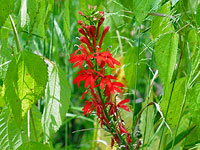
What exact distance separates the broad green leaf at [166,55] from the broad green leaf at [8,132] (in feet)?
1.02

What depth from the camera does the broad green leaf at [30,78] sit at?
0.54 meters

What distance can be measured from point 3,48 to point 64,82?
15 cm

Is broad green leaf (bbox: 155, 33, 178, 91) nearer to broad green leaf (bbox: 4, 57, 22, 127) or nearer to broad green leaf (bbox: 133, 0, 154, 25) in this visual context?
broad green leaf (bbox: 133, 0, 154, 25)

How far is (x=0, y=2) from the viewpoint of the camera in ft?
1.56

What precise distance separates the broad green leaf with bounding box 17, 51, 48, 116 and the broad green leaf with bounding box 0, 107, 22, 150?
0.11 m

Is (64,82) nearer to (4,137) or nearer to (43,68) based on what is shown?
(43,68)

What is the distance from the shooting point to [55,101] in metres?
0.61

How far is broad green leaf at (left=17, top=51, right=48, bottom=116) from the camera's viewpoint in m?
0.54

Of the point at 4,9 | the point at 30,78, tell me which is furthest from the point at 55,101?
the point at 4,9

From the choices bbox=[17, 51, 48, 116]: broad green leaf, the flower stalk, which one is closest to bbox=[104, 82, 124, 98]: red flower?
the flower stalk

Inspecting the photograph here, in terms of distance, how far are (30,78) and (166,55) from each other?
23 centimetres

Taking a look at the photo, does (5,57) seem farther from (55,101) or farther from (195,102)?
(195,102)

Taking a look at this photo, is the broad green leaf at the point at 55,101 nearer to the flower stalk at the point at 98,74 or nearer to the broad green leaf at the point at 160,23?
the flower stalk at the point at 98,74

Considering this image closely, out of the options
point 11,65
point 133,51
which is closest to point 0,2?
point 11,65
